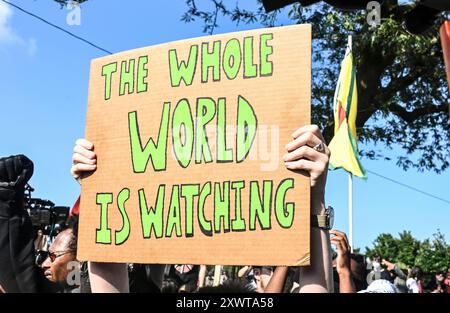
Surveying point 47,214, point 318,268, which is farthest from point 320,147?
point 47,214

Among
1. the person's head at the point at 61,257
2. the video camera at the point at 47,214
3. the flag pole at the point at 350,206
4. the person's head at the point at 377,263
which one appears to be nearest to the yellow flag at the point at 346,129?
the flag pole at the point at 350,206

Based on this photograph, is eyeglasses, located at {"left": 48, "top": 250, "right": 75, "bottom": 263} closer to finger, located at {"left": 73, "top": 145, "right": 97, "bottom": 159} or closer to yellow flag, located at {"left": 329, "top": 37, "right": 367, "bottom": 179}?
finger, located at {"left": 73, "top": 145, "right": 97, "bottom": 159}

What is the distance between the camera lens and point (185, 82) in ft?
6.88

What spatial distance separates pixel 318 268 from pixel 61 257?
7.46ft

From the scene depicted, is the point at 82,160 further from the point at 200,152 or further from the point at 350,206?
the point at 350,206

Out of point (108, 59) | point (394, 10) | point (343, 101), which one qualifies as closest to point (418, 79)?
point (394, 10)

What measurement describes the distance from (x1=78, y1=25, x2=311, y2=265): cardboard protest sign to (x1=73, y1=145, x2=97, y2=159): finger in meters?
0.03

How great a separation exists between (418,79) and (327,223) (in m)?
11.0

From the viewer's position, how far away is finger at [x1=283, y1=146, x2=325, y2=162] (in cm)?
174

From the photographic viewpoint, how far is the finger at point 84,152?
2.20 metres

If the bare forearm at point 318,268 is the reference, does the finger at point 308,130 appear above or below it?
above

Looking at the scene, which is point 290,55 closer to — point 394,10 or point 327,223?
point 327,223

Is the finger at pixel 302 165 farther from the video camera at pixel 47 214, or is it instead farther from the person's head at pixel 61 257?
→ the video camera at pixel 47 214

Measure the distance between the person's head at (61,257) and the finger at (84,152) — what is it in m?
1.40
